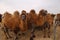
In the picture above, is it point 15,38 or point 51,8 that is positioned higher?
point 51,8

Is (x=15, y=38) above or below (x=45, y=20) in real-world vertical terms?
below

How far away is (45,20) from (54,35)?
0.24 m

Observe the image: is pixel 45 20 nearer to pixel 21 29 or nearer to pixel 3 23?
pixel 21 29

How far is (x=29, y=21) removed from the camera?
3.39 m

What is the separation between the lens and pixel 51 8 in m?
3.53

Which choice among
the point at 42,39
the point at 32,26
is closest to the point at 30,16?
the point at 32,26

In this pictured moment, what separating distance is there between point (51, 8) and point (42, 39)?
49 cm

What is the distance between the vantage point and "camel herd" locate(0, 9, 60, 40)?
336 cm

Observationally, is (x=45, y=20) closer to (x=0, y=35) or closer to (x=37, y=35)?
(x=37, y=35)

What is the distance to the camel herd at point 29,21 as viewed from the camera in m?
3.36

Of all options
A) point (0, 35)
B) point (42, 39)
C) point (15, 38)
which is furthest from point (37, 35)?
point (0, 35)

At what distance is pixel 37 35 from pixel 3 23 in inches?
19.5

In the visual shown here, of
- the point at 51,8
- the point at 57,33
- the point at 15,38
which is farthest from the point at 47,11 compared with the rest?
the point at 15,38

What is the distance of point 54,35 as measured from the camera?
3334 millimetres
